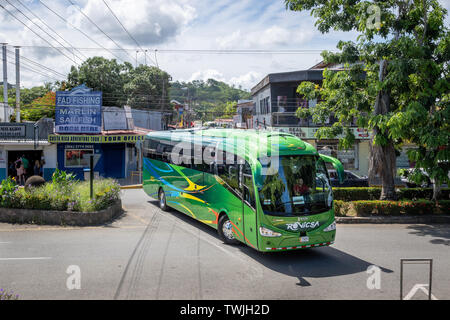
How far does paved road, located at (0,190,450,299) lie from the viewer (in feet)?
23.8

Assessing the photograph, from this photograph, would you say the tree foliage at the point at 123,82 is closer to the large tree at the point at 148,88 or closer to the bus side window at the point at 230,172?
the large tree at the point at 148,88

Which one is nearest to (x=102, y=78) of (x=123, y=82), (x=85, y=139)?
(x=123, y=82)

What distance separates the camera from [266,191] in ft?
29.8

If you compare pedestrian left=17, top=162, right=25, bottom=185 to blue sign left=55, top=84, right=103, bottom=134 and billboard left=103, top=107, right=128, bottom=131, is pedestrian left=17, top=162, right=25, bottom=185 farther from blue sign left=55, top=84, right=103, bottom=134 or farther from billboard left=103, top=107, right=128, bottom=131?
billboard left=103, top=107, right=128, bottom=131

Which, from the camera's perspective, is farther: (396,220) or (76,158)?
(76,158)

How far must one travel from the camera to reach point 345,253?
1002cm

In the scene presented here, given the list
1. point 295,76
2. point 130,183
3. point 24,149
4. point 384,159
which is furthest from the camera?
point 295,76

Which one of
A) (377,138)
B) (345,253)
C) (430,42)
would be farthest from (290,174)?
(430,42)

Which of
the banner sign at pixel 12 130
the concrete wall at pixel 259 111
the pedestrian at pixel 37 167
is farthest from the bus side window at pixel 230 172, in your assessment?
the banner sign at pixel 12 130

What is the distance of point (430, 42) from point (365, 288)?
35.4 feet

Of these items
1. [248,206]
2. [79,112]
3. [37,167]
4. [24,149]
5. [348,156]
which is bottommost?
[248,206]

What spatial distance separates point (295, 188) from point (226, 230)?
2.70 meters

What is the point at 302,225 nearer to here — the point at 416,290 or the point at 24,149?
the point at 416,290
